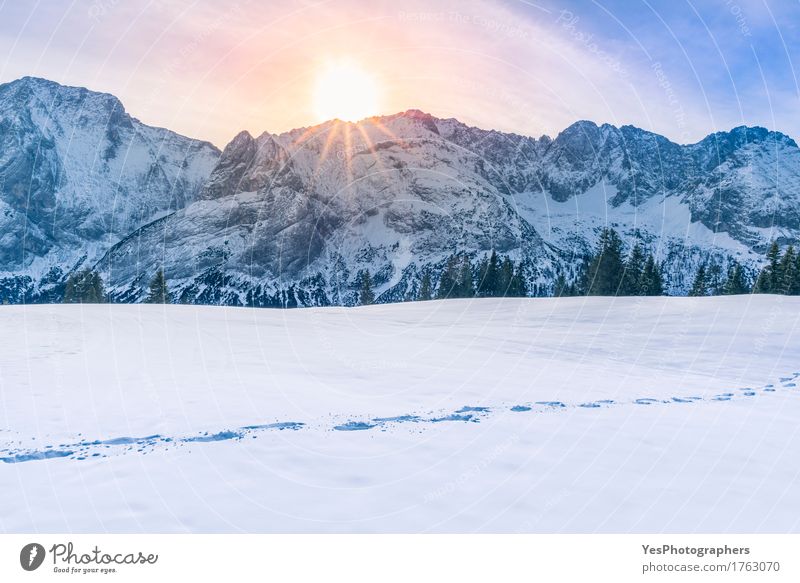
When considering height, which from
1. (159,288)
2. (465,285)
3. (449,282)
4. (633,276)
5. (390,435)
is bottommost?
(390,435)

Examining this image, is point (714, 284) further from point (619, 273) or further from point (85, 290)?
point (85, 290)

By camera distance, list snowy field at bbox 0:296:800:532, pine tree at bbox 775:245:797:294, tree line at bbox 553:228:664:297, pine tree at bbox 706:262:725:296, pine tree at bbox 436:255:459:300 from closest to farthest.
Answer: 1. snowy field at bbox 0:296:800:532
2. pine tree at bbox 775:245:797:294
3. tree line at bbox 553:228:664:297
4. pine tree at bbox 436:255:459:300
5. pine tree at bbox 706:262:725:296

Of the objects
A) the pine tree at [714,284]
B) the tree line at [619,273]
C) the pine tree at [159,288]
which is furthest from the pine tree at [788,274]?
the pine tree at [159,288]

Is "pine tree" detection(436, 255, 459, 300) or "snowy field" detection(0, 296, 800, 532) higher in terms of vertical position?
"pine tree" detection(436, 255, 459, 300)

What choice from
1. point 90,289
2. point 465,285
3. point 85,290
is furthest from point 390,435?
point 465,285

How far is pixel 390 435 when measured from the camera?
8453 mm

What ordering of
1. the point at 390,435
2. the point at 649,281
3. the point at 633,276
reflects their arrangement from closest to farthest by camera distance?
the point at 390,435
the point at 649,281
the point at 633,276

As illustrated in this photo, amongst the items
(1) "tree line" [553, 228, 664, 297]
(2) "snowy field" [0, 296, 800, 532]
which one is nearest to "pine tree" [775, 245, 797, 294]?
(1) "tree line" [553, 228, 664, 297]

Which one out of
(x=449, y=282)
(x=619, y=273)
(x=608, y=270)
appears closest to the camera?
(x=608, y=270)

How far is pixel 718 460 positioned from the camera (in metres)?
7.53

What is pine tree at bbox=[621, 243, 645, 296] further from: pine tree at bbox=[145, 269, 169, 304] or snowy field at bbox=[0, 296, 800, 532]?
pine tree at bbox=[145, 269, 169, 304]

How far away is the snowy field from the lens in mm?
6113

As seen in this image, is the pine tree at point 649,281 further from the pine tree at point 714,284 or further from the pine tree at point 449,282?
the pine tree at point 449,282

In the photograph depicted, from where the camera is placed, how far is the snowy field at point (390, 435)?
6113mm
